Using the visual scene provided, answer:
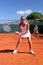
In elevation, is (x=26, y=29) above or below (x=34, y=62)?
above

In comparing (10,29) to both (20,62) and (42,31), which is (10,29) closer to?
(42,31)

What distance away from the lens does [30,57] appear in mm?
8844

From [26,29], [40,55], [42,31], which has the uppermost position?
[26,29]

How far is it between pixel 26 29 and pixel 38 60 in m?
1.49

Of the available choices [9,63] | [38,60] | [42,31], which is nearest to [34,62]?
[38,60]

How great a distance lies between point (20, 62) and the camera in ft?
26.3

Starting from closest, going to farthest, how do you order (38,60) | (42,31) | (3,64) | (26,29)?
1. (3,64)
2. (38,60)
3. (26,29)
4. (42,31)

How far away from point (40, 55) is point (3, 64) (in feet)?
6.95

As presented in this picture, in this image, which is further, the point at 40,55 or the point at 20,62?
the point at 40,55

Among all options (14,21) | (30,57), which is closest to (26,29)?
(30,57)

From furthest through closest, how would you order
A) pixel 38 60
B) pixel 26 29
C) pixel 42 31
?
1. pixel 42 31
2. pixel 26 29
3. pixel 38 60

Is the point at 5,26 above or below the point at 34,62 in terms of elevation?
below

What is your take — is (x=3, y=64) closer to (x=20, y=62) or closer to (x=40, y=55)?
(x=20, y=62)

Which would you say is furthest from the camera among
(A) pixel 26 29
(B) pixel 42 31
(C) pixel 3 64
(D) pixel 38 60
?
(B) pixel 42 31
